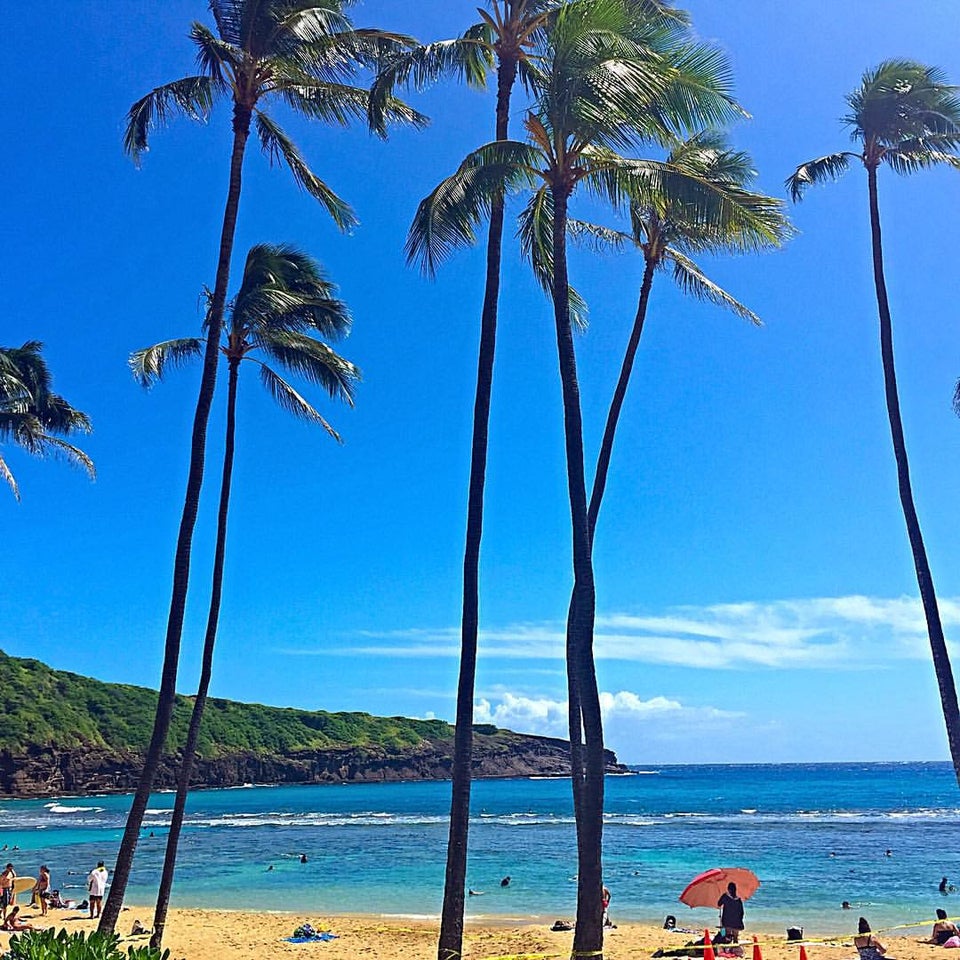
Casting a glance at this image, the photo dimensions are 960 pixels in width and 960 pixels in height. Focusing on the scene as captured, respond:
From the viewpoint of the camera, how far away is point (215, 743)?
390 ft

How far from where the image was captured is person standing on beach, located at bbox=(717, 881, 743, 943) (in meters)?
18.9

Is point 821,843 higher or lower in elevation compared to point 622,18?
lower

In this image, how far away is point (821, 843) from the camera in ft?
163

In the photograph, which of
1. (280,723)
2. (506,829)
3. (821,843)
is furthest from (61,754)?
(821,843)

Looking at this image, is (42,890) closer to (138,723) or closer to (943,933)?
(943,933)

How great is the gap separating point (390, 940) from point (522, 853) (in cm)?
2389

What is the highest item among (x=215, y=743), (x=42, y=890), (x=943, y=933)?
(x=215, y=743)

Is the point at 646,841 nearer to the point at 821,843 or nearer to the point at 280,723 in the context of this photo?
the point at 821,843

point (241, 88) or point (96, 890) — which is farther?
point (96, 890)

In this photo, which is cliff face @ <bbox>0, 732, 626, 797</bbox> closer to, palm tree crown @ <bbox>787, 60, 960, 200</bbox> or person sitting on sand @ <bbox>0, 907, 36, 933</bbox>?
person sitting on sand @ <bbox>0, 907, 36, 933</bbox>

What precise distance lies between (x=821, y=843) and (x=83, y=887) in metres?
34.7

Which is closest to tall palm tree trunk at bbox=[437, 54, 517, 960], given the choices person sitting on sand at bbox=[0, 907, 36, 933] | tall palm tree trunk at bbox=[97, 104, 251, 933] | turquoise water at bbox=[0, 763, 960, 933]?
tall palm tree trunk at bbox=[97, 104, 251, 933]

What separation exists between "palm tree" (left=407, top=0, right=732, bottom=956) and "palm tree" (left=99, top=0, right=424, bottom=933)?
8.86ft

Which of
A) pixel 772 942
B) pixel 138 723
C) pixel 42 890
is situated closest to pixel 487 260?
pixel 772 942
